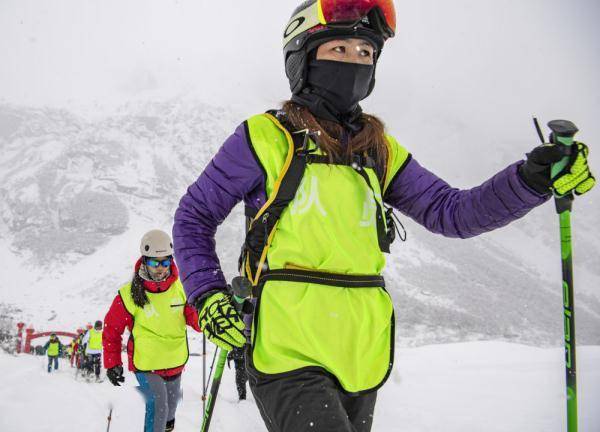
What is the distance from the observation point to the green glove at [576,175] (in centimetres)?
175

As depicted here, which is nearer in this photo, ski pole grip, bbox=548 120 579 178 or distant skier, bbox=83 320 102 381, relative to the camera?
ski pole grip, bbox=548 120 579 178

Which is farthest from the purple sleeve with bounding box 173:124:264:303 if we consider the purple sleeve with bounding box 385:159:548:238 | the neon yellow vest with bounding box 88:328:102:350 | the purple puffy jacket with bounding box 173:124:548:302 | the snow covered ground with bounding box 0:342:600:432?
the neon yellow vest with bounding box 88:328:102:350

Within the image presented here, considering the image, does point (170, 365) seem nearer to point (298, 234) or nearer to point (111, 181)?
point (298, 234)

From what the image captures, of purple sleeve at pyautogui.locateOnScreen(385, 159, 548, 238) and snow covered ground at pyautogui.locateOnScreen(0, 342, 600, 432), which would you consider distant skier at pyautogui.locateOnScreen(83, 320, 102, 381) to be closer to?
snow covered ground at pyautogui.locateOnScreen(0, 342, 600, 432)

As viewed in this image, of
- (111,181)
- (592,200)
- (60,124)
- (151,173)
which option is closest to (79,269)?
(111,181)

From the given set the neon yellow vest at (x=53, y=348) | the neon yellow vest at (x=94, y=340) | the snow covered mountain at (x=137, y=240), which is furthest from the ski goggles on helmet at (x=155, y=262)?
the snow covered mountain at (x=137, y=240)

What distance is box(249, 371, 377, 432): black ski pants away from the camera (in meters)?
1.54

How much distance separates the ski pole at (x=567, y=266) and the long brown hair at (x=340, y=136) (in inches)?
30.5

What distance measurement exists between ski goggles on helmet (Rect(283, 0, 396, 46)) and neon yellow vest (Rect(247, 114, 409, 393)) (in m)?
0.72

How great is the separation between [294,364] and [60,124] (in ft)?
350

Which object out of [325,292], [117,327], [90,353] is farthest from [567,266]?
[90,353]

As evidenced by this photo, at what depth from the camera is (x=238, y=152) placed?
6.69ft

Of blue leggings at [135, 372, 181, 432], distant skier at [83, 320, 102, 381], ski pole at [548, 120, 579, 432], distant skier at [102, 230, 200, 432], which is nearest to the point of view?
ski pole at [548, 120, 579, 432]

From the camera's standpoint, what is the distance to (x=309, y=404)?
1574mm
